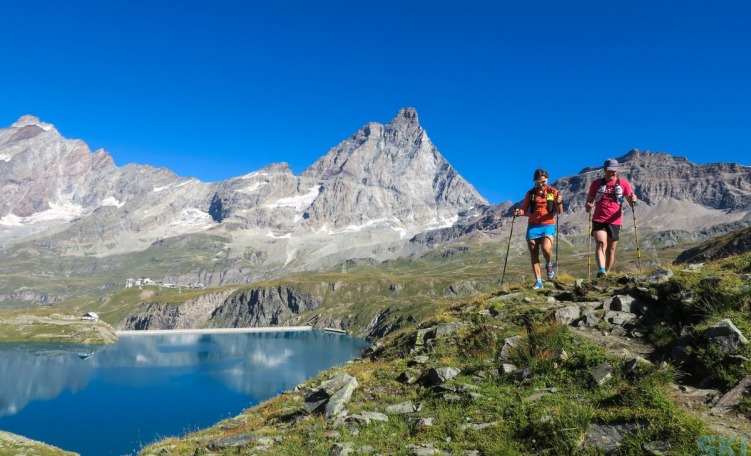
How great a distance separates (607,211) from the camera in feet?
63.1

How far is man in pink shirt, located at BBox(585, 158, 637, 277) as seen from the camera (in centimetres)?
1903

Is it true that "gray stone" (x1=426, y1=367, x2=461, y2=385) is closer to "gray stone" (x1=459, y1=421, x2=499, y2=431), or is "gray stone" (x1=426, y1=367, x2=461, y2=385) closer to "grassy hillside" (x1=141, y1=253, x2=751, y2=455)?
"grassy hillside" (x1=141, y1=253, x2=751, y2=455)

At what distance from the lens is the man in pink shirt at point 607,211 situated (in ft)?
62.4

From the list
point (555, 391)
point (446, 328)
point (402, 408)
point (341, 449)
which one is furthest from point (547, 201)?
point (341, 449)

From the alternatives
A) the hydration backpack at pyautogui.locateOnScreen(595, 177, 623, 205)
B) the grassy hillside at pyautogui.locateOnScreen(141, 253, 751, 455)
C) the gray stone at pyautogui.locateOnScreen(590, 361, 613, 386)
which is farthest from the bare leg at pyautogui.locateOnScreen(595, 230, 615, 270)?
the gray stone at pyautogui.locateOnScreen(590, 361, 613, 386)

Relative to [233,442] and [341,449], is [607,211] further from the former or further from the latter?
[233,442]

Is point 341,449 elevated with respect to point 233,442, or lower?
elevated

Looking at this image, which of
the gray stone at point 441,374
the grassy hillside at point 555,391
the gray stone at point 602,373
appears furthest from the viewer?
the gray stone at point 441,374

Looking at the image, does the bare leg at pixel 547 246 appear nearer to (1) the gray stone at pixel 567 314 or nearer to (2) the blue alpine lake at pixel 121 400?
(1) the gray stone at pixel 567 314

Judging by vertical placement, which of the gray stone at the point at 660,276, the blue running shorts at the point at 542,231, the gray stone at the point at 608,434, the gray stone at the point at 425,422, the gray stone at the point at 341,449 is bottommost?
the gray stone at the point at 341,449

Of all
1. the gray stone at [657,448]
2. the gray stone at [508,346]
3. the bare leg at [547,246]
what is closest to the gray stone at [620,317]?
the gray stone at [508,346]

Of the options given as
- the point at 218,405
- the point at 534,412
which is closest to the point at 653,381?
the point at 534,412

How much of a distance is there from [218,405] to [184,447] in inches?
5466

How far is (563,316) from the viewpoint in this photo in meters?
14.8
